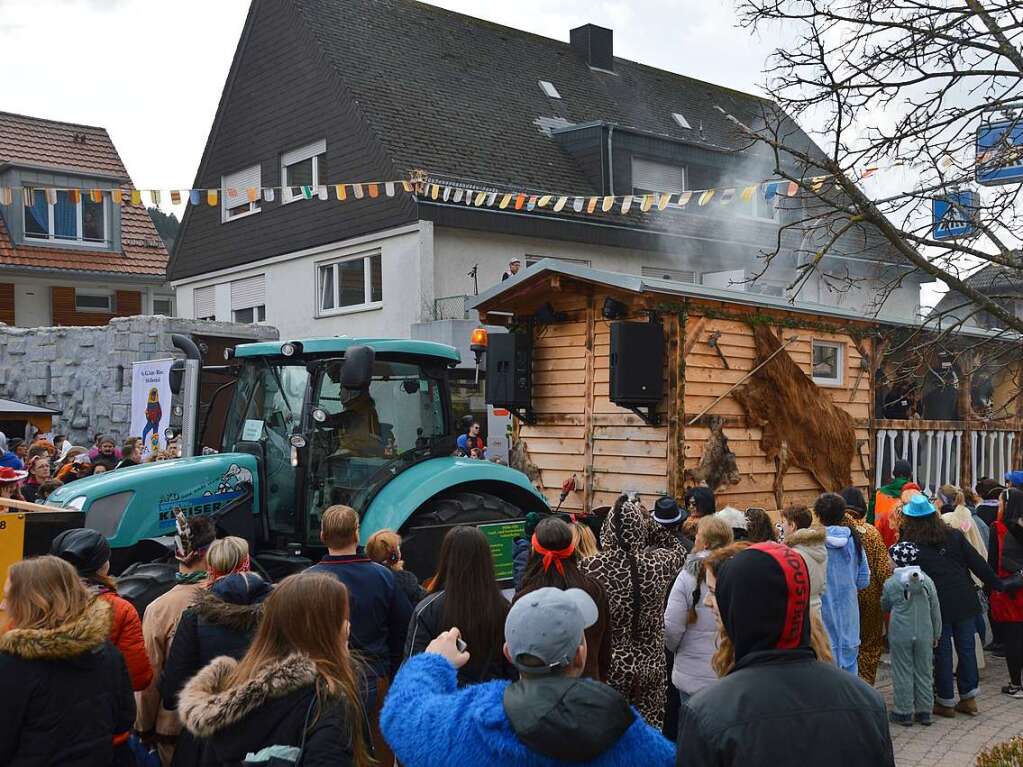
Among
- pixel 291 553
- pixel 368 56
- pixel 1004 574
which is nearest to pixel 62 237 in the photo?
pixel 368 56

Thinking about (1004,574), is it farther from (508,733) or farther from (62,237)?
(62,237)

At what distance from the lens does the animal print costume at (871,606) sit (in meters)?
7.39

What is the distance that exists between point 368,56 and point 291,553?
1679 centimetres

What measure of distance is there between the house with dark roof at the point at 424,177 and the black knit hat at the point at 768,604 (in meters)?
14.5

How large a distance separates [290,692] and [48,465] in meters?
8.61

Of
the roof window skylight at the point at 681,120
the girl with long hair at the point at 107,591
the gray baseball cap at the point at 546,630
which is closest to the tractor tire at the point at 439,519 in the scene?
the girl with long hair at the point at 107,591

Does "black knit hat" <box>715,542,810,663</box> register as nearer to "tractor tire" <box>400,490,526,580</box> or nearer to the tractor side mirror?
the tractor side mirror

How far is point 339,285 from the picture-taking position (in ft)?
68.3

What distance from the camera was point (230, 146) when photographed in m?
24.1

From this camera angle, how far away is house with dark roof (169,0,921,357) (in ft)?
63.0

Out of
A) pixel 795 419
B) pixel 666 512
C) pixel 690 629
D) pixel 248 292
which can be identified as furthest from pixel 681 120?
pixel 690 629

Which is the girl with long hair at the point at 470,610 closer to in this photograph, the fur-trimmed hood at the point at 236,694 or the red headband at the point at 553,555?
the red headband at the point at 553,555

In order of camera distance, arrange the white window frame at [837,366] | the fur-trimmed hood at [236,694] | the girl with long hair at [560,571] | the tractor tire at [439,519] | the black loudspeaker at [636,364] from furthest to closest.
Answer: the white window frame at [837,366] < the black loudspeaker at [636,364] < the tractor tire at [439,519] < the girl with long hair at [560,571] < the fur-trimmed hood at [236,694]

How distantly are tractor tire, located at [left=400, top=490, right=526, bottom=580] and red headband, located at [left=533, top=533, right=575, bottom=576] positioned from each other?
2.60 metres
